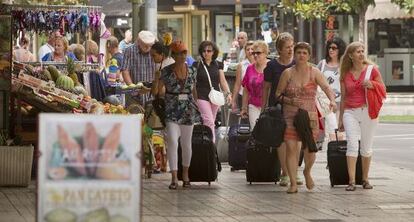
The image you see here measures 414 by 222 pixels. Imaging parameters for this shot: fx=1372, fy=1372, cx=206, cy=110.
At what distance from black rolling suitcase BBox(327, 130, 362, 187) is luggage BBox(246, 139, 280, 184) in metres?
0.73

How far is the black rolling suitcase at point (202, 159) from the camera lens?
54.3ft

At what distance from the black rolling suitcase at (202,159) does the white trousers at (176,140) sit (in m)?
0.38

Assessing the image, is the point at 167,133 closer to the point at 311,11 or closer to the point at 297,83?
the point at 297,83

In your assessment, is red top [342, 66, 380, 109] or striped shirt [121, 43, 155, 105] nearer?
red top [342, 66, 380, 109]

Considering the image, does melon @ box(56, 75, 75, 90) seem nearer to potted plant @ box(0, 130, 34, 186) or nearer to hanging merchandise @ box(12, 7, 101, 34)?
hanging merchandise @ box(12, 7, 101, 34)

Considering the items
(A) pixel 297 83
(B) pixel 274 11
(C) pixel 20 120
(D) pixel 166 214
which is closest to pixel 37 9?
(C) pixel 20 120

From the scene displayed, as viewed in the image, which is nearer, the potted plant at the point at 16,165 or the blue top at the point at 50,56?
the potted plant at the point at 16,165

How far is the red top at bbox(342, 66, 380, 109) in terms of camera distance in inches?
632

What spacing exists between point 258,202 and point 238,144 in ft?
13.2

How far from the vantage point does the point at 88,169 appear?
8.53 meters

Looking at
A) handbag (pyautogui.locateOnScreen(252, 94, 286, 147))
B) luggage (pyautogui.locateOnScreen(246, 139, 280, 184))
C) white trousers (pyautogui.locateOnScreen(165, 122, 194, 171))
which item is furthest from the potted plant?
luggage (pyautogui.locateOnScreen(246, 139, 280, 184))

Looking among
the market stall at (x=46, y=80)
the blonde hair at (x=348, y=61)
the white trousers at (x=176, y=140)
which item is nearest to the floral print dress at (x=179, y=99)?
the white trousers at (x=176, y=140)

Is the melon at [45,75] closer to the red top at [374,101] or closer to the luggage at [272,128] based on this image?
the luggage at [272,128]

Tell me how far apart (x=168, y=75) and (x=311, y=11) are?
26408 mm
